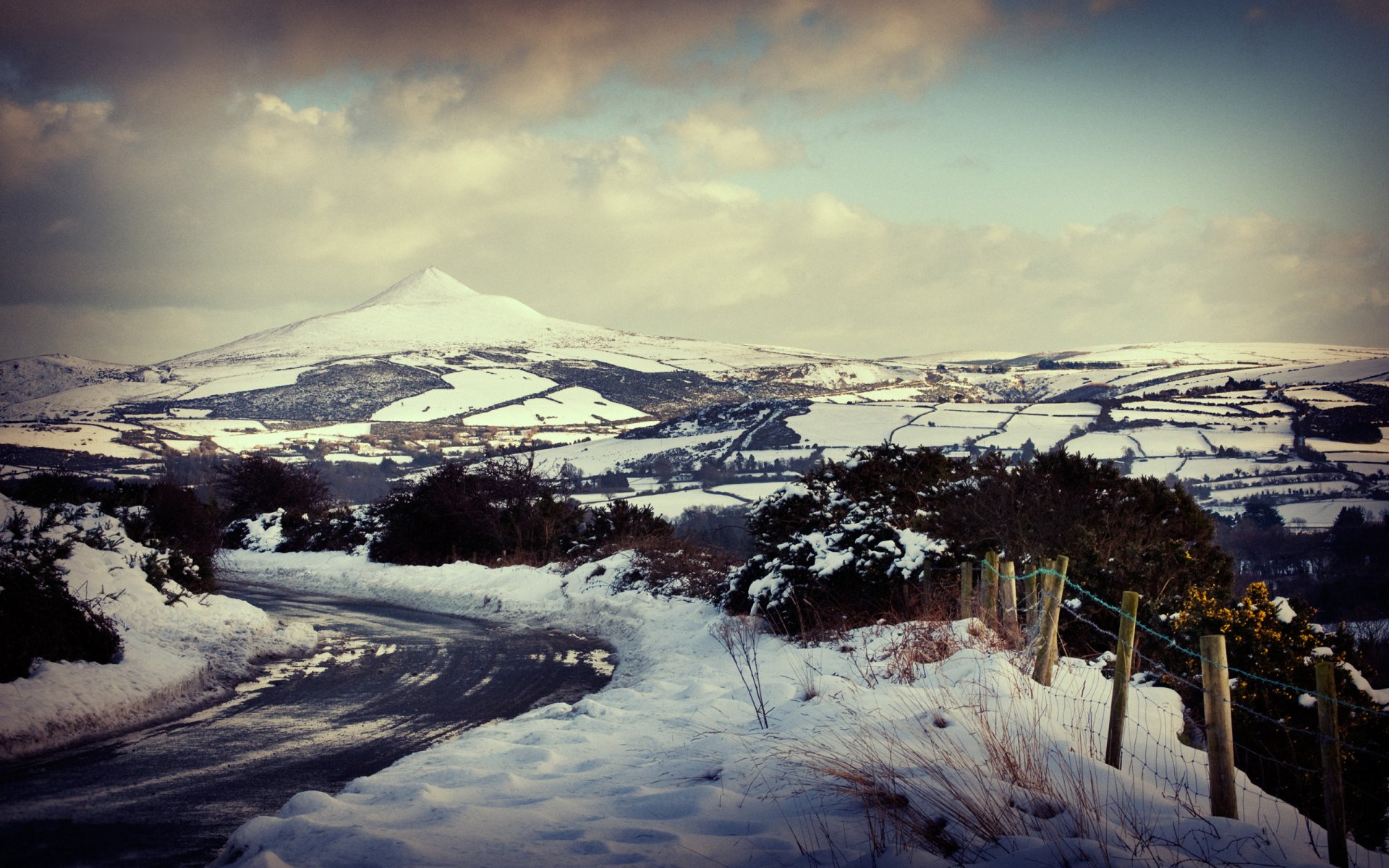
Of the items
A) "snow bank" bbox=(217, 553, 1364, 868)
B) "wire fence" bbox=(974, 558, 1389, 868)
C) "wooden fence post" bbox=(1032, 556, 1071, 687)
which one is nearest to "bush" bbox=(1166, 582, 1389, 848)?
"wire fence" bbox=(974, 558, 1389, 868)

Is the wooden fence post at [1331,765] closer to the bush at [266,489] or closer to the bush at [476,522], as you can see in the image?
the bush at [476,522]

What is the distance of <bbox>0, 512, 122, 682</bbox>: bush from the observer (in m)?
9.18

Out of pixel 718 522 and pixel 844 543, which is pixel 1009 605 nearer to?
pixel 844 543

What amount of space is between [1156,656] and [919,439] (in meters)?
49.8

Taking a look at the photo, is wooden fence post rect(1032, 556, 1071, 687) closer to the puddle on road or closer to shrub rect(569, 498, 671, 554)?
the puddle on road

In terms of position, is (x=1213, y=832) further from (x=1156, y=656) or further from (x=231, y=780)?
(x=231, y=780)

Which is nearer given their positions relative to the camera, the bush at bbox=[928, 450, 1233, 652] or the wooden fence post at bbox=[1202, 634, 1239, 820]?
the wooden fence post at bbox=[1202, 634, 1239, 820]

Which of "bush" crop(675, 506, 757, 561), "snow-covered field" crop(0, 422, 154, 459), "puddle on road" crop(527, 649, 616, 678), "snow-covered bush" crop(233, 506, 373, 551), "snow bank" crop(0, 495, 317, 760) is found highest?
"snow-covered field" crop(0, 422, 154, 459)

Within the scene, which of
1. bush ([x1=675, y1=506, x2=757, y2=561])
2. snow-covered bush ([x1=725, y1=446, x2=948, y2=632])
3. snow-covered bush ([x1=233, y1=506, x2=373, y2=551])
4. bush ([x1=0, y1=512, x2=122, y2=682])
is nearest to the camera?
bush ([x1=0, y1=512, x2=122, y2=682])

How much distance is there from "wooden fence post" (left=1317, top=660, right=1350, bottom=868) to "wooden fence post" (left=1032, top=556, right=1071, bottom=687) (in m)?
2.67

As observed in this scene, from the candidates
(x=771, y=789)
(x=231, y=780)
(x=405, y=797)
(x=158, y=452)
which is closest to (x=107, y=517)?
(x=231, y=780)

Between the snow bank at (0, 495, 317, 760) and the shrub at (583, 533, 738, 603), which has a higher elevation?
the snow bank at (0, 495, 317, 760)

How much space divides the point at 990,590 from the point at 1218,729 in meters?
5.16

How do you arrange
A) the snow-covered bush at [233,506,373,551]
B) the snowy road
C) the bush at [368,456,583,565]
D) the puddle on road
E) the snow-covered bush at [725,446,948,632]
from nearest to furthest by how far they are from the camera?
the snowy road < the puddle on road < the snow-covered bush at [725,446,948,632] < the bush at [368,456,583,565] < the snow-covered bush at [233,506,373,551]
